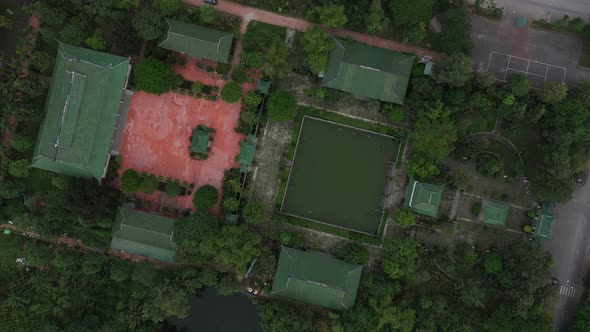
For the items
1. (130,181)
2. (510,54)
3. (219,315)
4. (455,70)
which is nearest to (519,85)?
(510,54)

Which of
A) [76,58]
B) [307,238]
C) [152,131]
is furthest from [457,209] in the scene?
[76,58]

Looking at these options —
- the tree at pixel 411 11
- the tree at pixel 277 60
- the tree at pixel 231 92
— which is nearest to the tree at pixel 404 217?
the tree at pixel 277 60

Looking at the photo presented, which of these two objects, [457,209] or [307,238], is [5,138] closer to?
[307,238]

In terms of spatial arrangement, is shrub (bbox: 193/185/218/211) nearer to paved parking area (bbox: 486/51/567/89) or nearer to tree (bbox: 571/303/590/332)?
paved parking area (bbox: 486/51/567/89)

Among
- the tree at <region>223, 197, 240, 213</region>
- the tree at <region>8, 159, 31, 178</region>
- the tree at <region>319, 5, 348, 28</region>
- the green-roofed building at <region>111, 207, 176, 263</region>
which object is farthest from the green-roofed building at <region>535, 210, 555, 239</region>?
the tree at <region>8, 159, 31, 178</region>

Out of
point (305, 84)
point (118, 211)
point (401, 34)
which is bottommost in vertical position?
point (118, 211)

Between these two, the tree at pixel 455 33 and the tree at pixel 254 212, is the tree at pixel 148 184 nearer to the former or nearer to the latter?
the tree at pixel 254 212

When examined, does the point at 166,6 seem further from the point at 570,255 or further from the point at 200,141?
the point at 570,255
